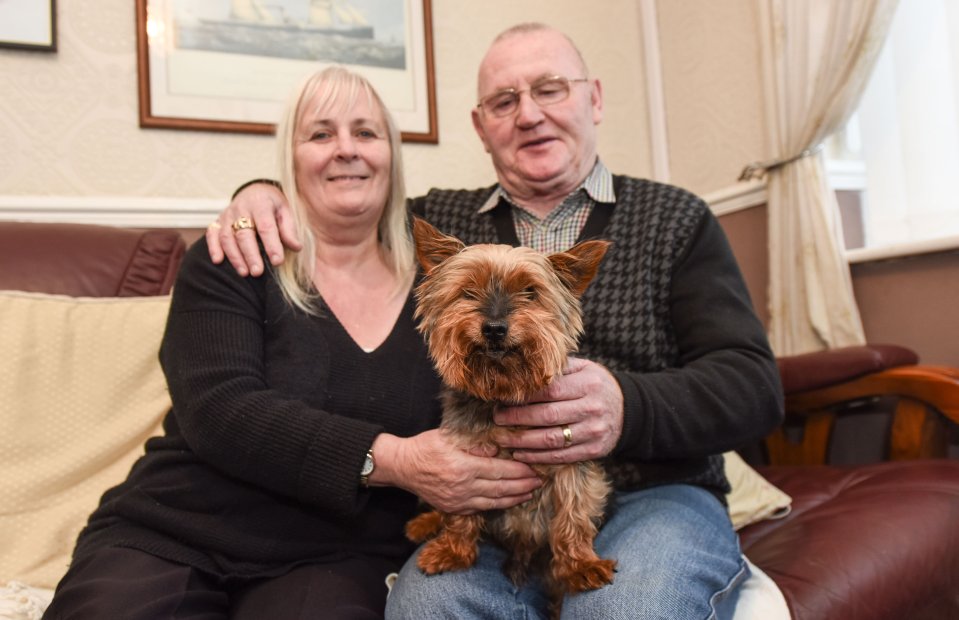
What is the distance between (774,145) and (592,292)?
148 cm

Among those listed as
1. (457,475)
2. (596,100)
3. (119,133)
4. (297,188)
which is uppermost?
(119,133)

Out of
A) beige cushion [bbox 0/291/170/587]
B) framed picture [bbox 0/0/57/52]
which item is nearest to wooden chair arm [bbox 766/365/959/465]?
beige cushion [bbox 0/291/170/587]

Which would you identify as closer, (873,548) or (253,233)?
(873,548)

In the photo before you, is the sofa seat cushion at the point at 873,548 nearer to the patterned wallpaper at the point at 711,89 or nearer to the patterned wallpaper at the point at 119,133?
the patterned wallpaper at the point at 711,89

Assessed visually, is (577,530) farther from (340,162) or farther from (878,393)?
(878,393)

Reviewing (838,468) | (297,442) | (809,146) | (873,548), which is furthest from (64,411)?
(809,146)

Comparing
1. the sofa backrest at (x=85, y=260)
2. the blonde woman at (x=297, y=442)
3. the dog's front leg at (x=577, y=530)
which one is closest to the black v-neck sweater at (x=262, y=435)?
the blonde woman at (x=297, y=442)

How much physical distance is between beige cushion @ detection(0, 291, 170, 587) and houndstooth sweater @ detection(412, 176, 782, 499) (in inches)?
48.2

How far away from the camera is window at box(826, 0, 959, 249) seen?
7.47 feet

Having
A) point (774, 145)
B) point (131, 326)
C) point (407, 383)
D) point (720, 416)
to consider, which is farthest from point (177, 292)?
point (774, 145)

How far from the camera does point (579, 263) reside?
130 cm

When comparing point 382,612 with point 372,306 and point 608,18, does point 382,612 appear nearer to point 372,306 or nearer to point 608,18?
point 372,306

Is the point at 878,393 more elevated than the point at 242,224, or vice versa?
the point at 242,224

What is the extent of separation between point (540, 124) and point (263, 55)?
1.38 meters
